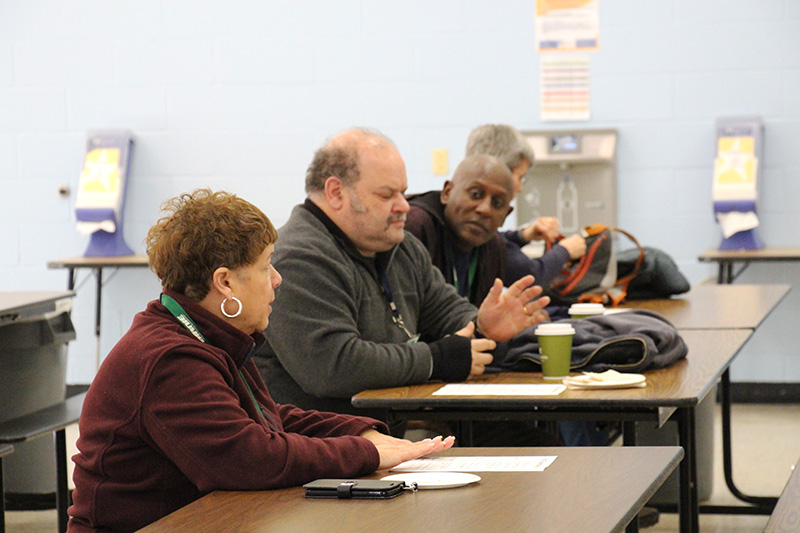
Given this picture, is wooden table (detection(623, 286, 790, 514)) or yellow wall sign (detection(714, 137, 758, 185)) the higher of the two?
yellow wall sign (detection(714, 137, 758, 185))

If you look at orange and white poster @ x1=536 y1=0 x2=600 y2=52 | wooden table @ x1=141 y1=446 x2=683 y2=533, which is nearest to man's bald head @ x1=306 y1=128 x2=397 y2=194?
wooden table @ x1=141 y1=446 x2=683 y2=533

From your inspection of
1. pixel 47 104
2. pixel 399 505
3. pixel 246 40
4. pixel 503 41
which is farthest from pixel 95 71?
pixel 399 505

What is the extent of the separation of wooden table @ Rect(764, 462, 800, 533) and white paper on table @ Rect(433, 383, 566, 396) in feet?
1.49

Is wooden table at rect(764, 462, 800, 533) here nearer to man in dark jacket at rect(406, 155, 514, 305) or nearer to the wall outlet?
man in dark jacket at rect(406, 155, 514, 305)

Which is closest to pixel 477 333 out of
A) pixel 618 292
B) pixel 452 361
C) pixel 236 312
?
pixel 452 361

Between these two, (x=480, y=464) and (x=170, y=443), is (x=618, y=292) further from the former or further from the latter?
(x=170, y=443)

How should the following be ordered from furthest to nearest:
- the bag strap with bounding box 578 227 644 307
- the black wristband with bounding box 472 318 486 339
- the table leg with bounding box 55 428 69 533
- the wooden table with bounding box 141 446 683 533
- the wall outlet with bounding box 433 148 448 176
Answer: the wall outlet with bounding box 433 148 448 176 < the bag strap with bounding box 578 227 644 307 < the table leg with bounding box 55 428 69 533 < the black wristband with bounding box 472 318 486 339 < the wooden table with bounding box 141 446 683 533

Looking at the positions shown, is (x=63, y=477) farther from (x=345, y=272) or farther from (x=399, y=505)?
(x=399, y=505)

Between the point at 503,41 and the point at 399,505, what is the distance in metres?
4.55

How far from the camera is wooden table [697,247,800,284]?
16.2 feet

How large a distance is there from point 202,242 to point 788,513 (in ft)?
3.52

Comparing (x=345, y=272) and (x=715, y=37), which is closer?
(x=345, y=272)

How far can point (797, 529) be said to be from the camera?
1.65 metres

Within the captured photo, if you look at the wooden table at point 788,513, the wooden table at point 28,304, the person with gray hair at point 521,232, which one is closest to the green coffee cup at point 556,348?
the wooden table at point 788,513
